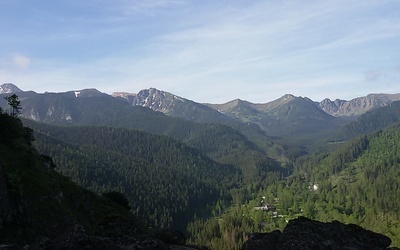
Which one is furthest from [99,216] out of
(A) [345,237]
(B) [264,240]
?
(A) [345,237]

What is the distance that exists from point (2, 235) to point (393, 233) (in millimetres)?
192683

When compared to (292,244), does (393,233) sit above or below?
below

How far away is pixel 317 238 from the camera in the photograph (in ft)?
126

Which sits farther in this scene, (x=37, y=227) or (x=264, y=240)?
(x=37, y=227)

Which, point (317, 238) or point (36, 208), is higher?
point (317, 238)

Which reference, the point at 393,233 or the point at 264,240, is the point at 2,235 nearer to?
the point at 264,240

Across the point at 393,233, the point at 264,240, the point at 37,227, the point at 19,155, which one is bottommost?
the point at 393,233

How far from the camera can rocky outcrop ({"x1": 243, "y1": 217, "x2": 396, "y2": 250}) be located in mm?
38062

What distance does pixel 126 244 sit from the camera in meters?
43.8

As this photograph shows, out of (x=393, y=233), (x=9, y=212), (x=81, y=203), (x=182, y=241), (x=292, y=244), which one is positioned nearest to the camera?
(x=292, y=244)

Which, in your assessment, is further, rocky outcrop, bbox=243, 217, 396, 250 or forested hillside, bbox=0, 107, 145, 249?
forested hillside, bbox=0, 107, 145, 249

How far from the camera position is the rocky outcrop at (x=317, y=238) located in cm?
3806

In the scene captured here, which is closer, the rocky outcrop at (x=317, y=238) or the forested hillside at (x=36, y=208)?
the rocky outcrop at (x=317, y=238)

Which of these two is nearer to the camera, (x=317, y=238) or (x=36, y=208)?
(x=317, y=238)
